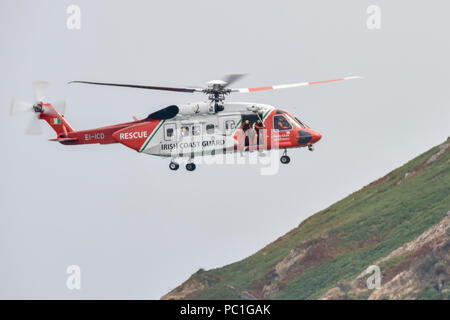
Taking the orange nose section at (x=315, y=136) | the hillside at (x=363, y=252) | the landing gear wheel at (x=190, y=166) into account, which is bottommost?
the hillside at (x=363, y=252)

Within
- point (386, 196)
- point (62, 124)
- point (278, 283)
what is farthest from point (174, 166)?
point (386, 196)

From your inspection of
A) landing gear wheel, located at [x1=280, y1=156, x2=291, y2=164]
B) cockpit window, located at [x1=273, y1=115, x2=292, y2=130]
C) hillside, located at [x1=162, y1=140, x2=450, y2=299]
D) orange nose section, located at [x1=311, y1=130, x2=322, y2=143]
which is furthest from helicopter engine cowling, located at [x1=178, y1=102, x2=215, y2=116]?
hillside, located at [x1=162, y1=140, x2=450, y2=299]

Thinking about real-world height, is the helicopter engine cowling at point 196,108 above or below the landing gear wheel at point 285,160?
above

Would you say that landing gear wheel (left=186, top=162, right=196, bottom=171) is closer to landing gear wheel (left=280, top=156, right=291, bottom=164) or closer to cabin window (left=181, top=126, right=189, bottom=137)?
cabin window (left=181, top=126, right=189, bottom=137)

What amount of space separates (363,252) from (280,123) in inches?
1887

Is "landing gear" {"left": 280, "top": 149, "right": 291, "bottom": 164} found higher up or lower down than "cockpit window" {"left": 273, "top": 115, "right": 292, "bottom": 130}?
lower down

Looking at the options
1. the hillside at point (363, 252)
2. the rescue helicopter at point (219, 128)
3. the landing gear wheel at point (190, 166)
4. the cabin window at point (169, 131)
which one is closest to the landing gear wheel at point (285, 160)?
the rescue helicopter at point (219, 128)

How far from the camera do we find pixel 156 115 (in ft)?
337

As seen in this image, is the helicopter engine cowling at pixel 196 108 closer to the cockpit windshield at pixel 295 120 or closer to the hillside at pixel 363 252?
the cockpit windshield at pixel 295 120

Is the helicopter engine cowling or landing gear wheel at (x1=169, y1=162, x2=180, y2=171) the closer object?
the helicopter engine cowling

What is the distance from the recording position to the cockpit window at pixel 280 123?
328 ft

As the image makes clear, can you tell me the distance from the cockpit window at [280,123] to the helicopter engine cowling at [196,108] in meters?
5.19

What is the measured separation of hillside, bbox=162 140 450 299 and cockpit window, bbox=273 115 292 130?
35.1 metres

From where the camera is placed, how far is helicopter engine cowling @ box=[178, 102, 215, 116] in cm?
10012
